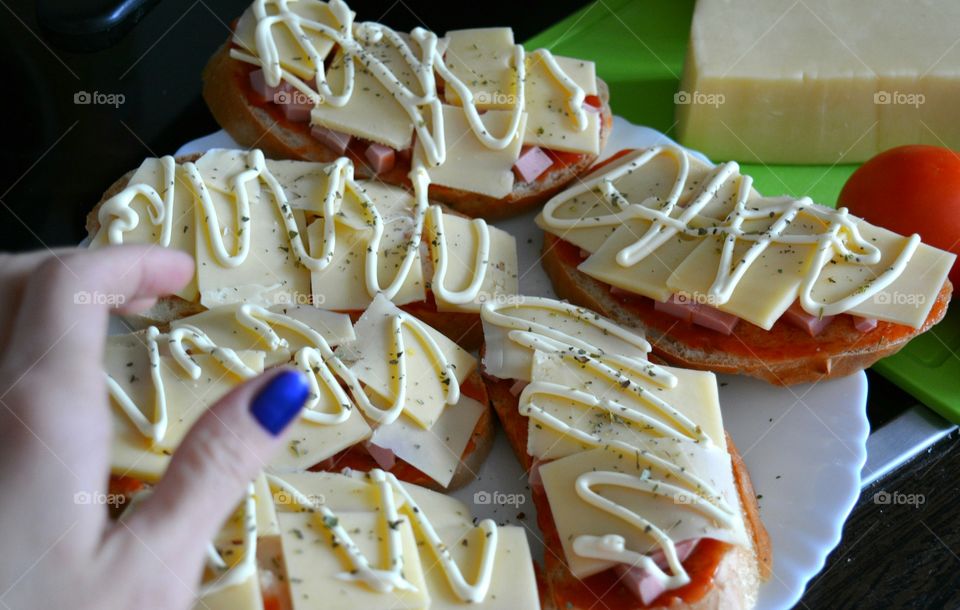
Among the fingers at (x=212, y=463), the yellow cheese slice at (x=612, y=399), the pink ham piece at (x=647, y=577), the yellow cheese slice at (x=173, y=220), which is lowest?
the pink ham piece at (x=647, y=577)

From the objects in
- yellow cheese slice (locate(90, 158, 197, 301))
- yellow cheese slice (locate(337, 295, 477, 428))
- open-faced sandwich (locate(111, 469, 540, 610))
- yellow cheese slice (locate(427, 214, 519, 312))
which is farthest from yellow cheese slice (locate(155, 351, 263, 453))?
yellow cheese slice (locate(427, 214, 519, 312))

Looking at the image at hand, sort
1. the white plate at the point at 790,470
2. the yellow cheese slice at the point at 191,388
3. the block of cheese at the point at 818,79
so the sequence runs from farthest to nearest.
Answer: the block of cheese at the point at 818,79 < the white plate at the point at 790,470 < the yellow cheese slice at the point at 191,388

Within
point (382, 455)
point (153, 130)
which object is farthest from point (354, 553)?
point (153, 130)

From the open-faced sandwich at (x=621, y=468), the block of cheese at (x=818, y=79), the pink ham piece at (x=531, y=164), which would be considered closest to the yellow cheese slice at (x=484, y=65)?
the pink ham piece at (x=531, y=164)

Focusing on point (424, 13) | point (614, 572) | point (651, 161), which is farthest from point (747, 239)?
point (424, 13)

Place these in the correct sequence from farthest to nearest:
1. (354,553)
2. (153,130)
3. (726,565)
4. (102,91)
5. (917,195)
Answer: (102,91)
(153,130)
(917,195)
(726,565)
(354,553)

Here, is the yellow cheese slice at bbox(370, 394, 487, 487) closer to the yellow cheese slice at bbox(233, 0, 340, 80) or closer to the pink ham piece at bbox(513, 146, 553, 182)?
the pink ham piece at bbox(513, 146, 553, 182)

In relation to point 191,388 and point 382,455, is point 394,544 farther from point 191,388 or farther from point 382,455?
point 191,388

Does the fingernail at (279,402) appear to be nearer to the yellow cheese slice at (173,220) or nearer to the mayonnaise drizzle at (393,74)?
the yellow cheese slice at (173,220)
